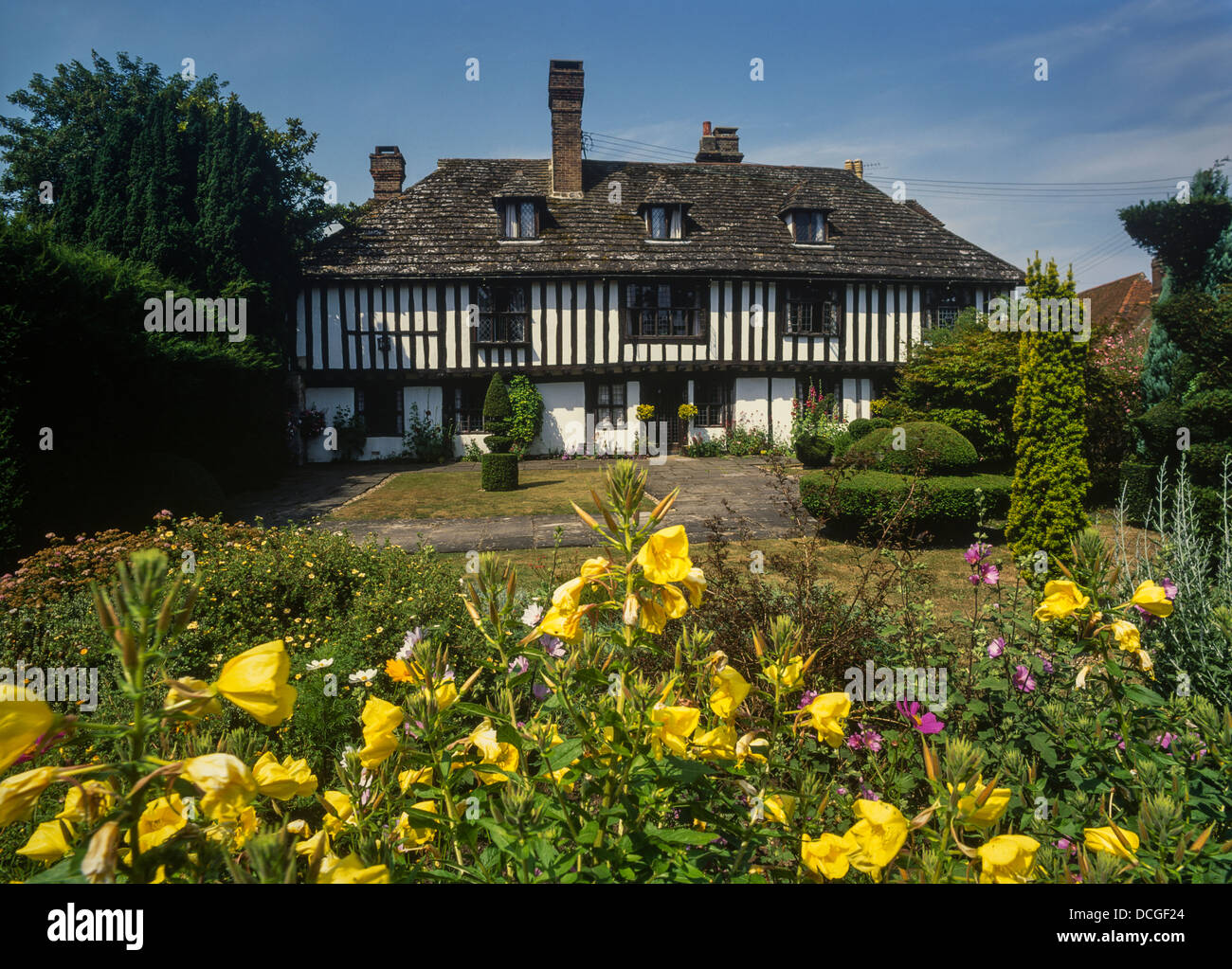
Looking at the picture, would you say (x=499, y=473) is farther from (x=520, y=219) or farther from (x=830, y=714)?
(x=830, y=714)

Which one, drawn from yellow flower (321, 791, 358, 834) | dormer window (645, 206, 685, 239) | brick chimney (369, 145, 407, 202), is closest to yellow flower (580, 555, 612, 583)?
yellow flower (321, 791, 358, 834)

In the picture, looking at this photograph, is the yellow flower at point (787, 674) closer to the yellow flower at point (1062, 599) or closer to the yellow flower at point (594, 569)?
the yellow flower at point (594, 569)

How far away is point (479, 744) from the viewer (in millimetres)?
1431

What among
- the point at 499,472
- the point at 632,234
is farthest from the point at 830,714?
the point at 632,234

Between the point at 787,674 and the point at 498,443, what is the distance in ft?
47.0

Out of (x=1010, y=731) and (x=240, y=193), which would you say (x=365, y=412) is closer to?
(x=240, y=193)

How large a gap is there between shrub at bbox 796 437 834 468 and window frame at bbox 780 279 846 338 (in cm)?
472

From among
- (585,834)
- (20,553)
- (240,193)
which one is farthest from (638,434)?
(585,834)

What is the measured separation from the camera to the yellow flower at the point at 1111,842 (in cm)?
125

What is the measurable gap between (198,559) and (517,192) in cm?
1641

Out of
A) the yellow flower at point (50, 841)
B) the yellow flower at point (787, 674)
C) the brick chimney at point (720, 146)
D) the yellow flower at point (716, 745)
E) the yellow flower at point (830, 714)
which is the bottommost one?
the yellow flower at point (716, 745)

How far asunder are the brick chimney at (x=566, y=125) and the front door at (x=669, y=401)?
6168 mm

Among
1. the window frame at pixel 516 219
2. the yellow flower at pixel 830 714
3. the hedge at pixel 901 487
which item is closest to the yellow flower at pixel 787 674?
the yellow flower at pixel 830 714

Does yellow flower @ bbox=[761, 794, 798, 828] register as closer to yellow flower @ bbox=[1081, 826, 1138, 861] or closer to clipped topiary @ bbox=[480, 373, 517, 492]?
yellow flower @ bbox=[1081, 826, 1138, 861]
